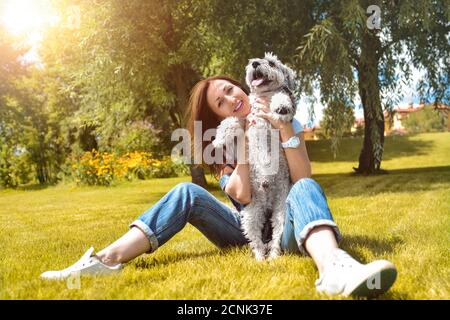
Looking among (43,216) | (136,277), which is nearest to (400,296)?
(136,277)

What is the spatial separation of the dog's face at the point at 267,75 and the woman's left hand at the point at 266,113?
7 centimetres

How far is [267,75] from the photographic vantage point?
9.26 ft

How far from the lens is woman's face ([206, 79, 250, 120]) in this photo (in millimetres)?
3062

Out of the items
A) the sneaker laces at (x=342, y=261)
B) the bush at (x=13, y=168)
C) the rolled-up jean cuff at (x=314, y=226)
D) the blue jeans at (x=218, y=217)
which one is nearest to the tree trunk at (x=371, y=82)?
the blue jeans at (x=218, y=217)

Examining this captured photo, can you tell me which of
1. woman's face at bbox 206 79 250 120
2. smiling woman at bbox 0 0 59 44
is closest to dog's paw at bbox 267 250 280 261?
woman's face at bbox 206 79 250 120

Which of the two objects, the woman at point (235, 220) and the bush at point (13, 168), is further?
the bush at point (13, 168)

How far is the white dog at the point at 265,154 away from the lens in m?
2.83

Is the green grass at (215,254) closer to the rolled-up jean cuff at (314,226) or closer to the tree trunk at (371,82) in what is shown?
the rolled-up jean cuff at (314,226)

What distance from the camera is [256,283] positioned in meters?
2.46

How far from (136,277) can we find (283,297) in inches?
34.3

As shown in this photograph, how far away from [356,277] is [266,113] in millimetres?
1117

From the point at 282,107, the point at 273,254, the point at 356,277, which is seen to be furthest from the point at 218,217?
the point at 356,277

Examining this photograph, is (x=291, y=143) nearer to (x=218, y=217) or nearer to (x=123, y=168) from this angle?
(x=218, y=217)
